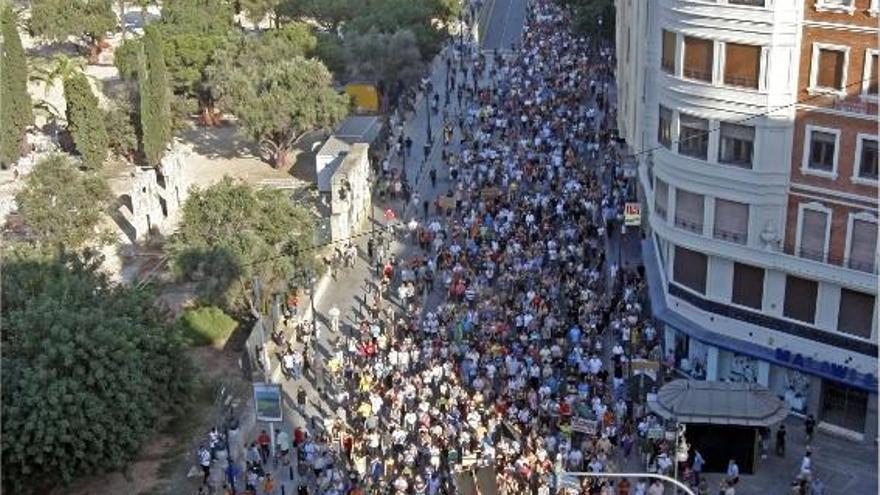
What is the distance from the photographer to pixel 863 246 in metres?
34.8

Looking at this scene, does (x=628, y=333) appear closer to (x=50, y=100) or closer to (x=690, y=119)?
(x=690, y=119)

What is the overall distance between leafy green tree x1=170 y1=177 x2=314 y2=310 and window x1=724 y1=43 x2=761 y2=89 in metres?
17.8

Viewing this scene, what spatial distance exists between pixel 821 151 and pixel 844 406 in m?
7.92

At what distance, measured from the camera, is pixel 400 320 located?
147 feet

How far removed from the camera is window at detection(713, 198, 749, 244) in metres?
36.6

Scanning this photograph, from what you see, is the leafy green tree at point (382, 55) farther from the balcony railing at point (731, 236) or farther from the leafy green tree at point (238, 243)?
the balcony railing at point (731, 236)

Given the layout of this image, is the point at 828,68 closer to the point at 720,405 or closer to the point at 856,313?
the point at 856,313

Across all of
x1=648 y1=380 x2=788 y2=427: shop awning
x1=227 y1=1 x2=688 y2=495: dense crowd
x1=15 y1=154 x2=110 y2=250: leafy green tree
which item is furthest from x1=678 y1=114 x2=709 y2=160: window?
x1=15 y1=154 x2=110 y2=250: leafy green tree

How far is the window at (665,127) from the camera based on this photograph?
37875mm

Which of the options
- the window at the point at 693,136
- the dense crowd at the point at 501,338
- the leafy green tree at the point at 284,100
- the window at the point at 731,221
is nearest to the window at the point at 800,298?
the window at the point at 731,221

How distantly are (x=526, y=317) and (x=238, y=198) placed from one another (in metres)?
11.8

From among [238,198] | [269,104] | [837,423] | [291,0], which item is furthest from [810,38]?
[291,0]

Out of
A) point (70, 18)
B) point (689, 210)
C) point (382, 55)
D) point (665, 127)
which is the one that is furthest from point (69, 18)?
point (689, 210)

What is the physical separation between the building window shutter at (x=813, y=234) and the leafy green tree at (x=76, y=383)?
1933 cm
